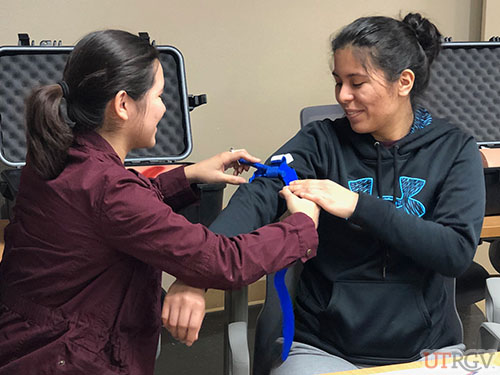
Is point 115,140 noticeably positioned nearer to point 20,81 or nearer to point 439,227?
point 439,227

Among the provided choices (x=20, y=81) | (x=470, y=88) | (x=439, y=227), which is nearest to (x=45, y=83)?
(x=20, y=81)

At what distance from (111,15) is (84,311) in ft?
4.98

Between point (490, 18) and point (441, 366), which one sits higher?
point (490, 18)

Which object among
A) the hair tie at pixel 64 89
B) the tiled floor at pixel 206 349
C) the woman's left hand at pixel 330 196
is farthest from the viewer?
the tiled floor at pixel 206 349

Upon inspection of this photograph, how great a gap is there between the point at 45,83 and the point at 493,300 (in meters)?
1.44

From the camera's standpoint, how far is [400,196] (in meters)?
1.27

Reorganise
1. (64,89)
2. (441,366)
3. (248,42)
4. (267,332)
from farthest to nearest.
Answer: (248,42), (267,332), (64,89), (441,366)

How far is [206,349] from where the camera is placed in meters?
2.37

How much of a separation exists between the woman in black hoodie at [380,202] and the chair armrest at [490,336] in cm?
7

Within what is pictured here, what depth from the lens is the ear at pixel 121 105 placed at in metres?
1.03

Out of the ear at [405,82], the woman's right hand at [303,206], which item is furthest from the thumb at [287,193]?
the ear at [405,82]

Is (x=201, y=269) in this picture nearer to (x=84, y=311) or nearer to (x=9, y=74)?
(x=84, y=311)

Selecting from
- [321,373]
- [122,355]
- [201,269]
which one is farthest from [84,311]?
[321,373]

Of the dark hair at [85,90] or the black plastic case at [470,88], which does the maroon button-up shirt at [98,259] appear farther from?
the black plastic case at [470,88]
